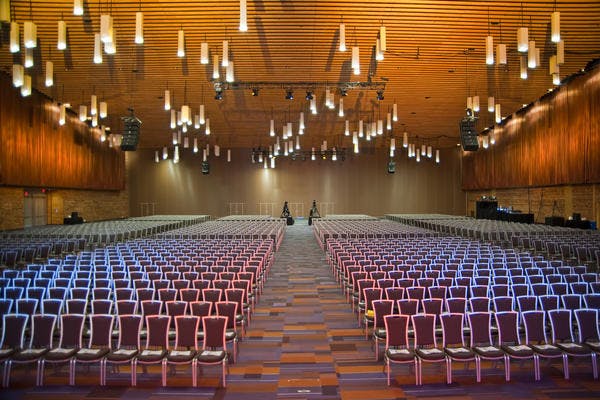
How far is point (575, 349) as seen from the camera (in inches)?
228

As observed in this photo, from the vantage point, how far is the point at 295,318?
8.67m

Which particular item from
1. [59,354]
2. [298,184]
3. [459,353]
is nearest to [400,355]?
[459,353]

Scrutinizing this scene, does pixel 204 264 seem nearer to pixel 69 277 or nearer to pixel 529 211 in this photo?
pixel 69 277

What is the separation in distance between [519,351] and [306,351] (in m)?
2.75

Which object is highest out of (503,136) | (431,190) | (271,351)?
(503,136)

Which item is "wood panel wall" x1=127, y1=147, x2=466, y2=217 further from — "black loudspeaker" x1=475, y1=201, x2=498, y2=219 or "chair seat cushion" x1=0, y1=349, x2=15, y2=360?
"chair seat cushion" x1=0, y1=349, x2=15, y2=360

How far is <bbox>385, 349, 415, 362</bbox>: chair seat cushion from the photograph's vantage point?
5.66 meters

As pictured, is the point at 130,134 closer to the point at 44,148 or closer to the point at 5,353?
the point at 44,148

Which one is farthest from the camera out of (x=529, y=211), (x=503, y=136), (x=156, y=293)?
(x=503, y=136)

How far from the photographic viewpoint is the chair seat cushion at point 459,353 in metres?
5.63

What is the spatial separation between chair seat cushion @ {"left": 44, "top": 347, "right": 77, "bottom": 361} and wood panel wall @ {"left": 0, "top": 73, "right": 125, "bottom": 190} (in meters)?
18.4

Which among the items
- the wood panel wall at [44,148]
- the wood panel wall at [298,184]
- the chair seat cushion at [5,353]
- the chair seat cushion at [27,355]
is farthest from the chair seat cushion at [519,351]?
the wood panel wall at [298,184]

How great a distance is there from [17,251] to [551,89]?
22.8 metres

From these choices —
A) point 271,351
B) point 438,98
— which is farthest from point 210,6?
point 438,98
